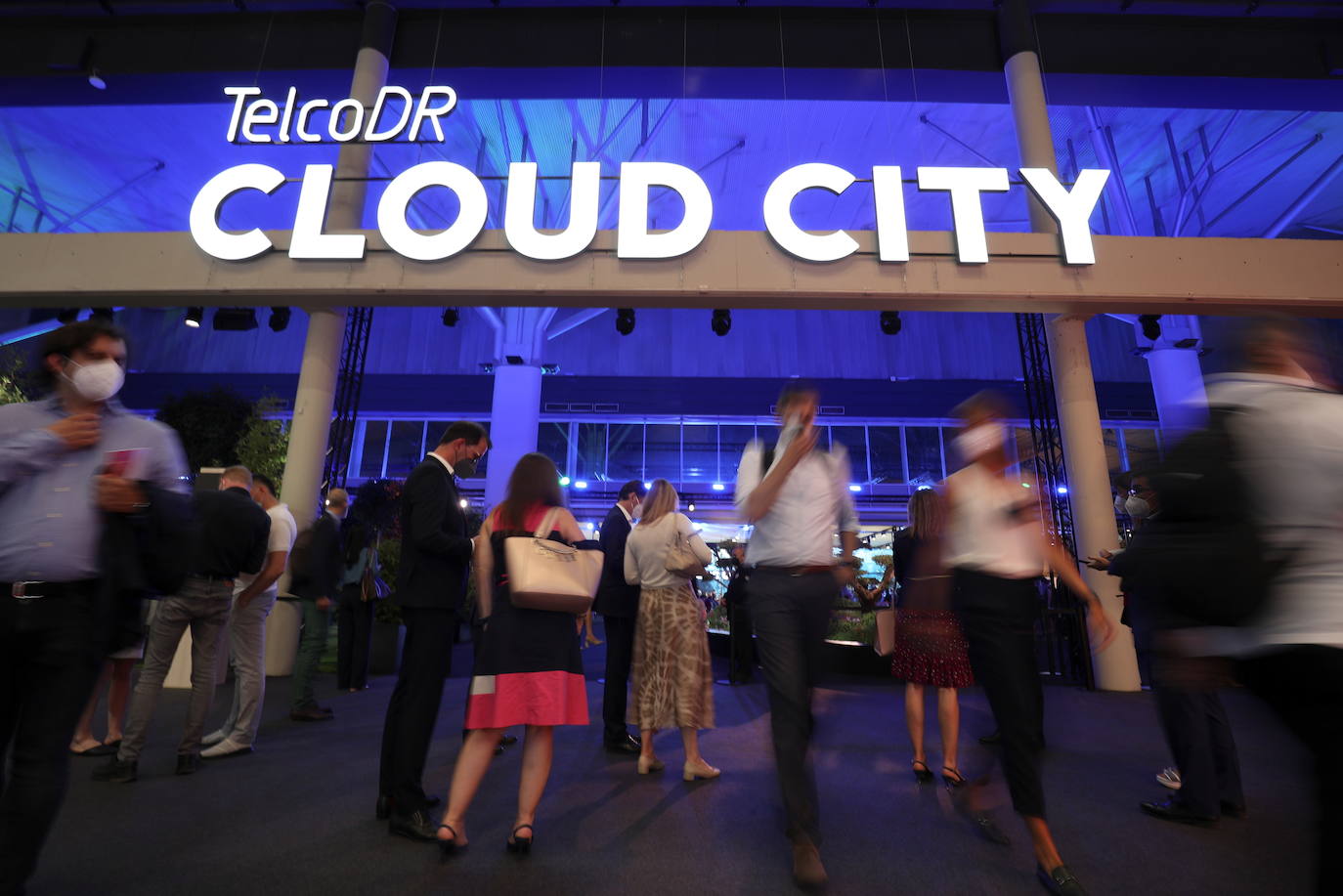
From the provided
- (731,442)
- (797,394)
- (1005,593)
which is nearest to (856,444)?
(731,442)

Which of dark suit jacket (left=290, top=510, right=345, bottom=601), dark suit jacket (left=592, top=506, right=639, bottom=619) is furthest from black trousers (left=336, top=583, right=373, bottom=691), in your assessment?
dark suit jacket (left=592, top=506, right=639, bottom=619)

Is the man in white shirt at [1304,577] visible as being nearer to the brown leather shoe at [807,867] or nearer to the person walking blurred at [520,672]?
the brown leather shoe at [807,867]

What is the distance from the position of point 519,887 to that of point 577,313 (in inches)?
591

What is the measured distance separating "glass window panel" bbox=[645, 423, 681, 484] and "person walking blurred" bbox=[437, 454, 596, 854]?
15.0m

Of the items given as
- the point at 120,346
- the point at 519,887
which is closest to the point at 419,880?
the point at 519,887

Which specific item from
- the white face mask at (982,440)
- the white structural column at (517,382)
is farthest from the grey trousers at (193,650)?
the white structural column at (517,382)

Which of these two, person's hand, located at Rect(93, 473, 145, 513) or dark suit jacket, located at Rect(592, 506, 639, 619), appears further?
dark suit jacket, located at Rect(592, 506, 639, 619)

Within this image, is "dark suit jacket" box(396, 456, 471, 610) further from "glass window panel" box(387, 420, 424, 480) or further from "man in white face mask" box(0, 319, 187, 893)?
"glass window panel" box(387, 420, 424, 480)

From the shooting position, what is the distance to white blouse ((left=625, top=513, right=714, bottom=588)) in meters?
4.05

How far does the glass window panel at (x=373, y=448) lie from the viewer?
1794 cm

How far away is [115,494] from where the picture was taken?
1791mm

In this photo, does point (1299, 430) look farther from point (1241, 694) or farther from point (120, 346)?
point (1241, 694)

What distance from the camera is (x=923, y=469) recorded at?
1723cm

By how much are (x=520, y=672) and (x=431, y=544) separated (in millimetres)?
676
